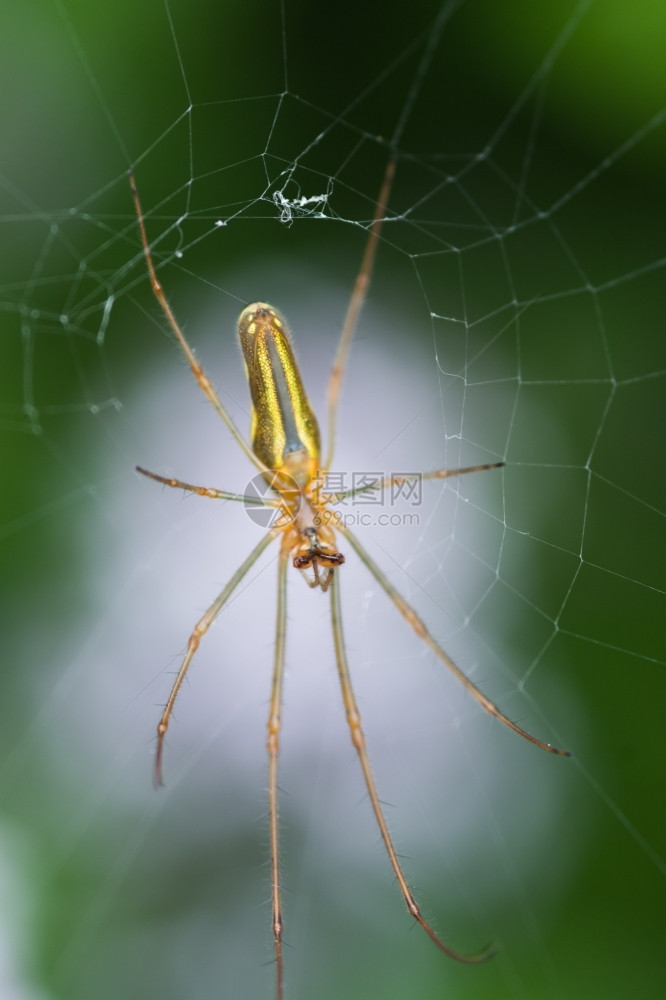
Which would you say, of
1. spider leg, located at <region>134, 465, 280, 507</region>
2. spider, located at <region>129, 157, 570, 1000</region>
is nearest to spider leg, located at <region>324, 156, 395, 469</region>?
spider, located at <region>129, 157, 570, 1000</region>

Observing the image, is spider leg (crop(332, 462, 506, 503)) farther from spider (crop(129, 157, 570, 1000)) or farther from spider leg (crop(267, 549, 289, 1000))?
spider leg (crop(267, 549, 289, 1000))

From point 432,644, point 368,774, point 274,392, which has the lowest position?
point 368,774

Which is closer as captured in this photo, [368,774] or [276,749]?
[368,774]

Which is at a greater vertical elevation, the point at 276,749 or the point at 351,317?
the point at 351,317

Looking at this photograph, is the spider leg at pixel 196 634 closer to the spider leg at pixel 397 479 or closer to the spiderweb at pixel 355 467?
the spiderweb at pixel 355 467

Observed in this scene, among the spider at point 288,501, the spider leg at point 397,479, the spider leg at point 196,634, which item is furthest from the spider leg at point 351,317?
the spider leg at point 196,634

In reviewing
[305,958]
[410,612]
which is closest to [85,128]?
[410,612]

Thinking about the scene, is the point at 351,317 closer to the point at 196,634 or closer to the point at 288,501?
the point at 288,501

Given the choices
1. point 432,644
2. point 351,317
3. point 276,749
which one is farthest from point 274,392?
point 276,749
